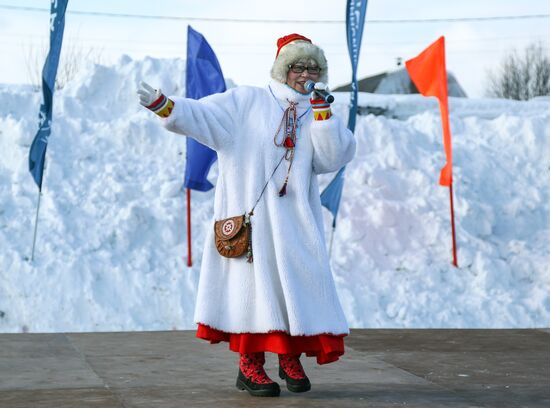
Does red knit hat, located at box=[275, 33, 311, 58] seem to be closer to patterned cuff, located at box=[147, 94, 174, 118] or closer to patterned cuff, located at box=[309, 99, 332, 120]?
patterned cuff, located at box=[309, 99, 332, 120]

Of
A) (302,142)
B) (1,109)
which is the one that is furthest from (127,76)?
(302,142)

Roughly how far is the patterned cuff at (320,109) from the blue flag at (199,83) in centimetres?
637

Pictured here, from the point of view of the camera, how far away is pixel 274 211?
→ 16.6ft

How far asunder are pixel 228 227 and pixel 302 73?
2.83ft

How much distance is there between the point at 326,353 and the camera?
16.4ft

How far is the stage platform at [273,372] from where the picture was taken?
4.98 metres

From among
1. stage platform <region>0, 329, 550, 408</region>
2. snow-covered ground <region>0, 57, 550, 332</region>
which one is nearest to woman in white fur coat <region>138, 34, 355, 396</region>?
stage platform <region>0, 329, 550, 408</region>

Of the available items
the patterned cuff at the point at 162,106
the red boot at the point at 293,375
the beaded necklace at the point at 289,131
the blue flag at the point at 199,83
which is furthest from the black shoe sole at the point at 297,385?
the blue flag at the point at 199,83

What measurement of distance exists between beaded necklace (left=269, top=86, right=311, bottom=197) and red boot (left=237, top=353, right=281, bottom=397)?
0.82 meters

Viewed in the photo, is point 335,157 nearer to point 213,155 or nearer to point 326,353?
point 326,353

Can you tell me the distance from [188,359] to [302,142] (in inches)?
78.4

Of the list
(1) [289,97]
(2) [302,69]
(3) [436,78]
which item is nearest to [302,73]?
(2) [302,69]

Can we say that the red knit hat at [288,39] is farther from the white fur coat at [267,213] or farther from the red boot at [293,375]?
the red boot at [293,375]

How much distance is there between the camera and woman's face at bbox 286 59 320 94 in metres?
5.21
